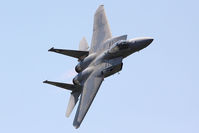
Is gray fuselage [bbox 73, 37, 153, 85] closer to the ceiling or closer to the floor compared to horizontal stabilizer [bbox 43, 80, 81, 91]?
closer to the ceiling

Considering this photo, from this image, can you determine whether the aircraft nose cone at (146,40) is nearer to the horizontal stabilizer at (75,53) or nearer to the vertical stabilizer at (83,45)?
the horizontal stabilizer at (75,53)

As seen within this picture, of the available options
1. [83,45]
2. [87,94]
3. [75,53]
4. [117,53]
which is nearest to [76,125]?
[87,94]

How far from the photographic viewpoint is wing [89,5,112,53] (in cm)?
6031

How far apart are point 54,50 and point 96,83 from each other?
27.0ft

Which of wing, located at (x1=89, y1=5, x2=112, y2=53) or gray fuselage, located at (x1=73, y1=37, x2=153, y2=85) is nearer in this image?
gray fuselage, located at (x1=73, y1=37, x2=153, y2=85)

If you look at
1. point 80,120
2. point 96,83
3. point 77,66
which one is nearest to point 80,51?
point 77,66

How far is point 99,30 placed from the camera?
6222 centimetres

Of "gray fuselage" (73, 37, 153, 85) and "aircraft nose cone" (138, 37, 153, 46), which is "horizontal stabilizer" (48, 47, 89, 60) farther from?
"aircraft nose cone" (138, 37, 153, 46)

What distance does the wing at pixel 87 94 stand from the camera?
54250mm

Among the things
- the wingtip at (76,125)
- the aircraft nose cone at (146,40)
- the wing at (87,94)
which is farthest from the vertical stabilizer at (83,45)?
the wingtip at (76,125)

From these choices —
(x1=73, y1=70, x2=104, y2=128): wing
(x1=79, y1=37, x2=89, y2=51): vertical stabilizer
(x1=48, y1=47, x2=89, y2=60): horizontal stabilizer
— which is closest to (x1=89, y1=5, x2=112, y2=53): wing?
(x1=48, y1=47, x2=89, y2=60): horizontal stabilizer

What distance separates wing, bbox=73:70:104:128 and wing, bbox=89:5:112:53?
15.0 ft

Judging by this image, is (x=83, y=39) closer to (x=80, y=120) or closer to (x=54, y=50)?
(x=54, y=50)

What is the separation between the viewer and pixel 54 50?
60438 millimetres
